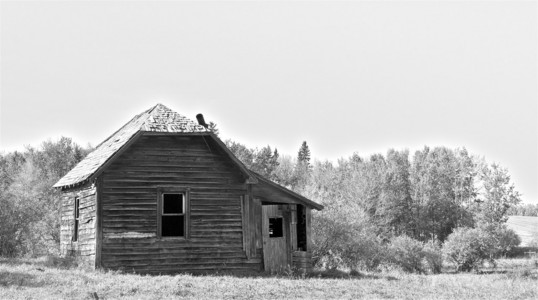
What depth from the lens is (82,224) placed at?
2509cm

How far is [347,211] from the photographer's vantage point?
3922 cm

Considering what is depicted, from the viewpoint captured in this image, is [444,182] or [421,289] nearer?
[421,289]

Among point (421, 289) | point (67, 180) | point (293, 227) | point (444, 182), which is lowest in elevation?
point (421, 289)

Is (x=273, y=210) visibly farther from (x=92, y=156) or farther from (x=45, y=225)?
(x=45, y=225)

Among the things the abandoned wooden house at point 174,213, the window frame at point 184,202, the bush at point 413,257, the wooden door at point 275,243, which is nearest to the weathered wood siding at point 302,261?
the abandoned wooden house at point 174,213

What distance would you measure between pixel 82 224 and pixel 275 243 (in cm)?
726

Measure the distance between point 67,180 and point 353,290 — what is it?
12.4 metres

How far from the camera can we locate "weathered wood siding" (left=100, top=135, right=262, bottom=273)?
23562 millimetres

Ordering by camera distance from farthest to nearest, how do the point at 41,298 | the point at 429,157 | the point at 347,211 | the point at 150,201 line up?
the point at 429,157 → the point at 347,211 → the point at 150,201 → the point at 41,298

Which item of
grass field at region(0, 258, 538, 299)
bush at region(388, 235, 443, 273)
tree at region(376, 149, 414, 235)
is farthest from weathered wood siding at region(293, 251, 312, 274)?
tree at region(376, 149, 414, 235)

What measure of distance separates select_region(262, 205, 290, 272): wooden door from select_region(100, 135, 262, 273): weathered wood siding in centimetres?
61

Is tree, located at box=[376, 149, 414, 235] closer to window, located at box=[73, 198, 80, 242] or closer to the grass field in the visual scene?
window, located at box=[73, 198, 80, 242]

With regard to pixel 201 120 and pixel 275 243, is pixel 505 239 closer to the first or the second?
pixel 275 243

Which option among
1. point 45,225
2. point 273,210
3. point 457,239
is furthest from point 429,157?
point 273,210
